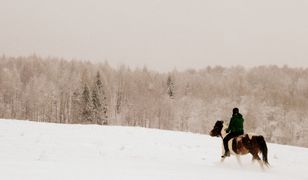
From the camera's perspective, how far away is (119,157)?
18297mm

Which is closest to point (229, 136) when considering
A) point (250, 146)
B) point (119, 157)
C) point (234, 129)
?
point (234, 129)

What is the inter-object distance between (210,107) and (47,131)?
328ft

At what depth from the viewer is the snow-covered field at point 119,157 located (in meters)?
11.1

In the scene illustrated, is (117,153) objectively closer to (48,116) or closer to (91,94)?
(91,94)

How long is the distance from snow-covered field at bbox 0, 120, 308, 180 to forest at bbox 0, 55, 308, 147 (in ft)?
182

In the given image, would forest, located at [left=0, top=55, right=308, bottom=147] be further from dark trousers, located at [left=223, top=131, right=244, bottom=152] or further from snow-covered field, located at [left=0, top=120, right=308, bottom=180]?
dark trousers, located at [left=223, top=131, right=244, bottom=152]

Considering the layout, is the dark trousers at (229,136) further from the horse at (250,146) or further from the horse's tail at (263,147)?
the horse's tail at (263,147)

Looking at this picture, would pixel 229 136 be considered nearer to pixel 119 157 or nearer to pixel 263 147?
pixel 263 147

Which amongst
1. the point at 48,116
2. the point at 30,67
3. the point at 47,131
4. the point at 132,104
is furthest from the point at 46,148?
the point at 30,67

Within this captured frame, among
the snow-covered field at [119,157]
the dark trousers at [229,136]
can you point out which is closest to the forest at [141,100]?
the snow-covered field at [119,157]

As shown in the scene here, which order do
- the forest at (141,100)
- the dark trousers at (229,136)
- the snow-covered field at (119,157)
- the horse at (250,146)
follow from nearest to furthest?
the snow-covered field at (119,157) < the horse at (250,146) < the dark trousers at (229,136) < the forest at (141,100)

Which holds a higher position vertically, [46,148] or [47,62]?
[47,62]

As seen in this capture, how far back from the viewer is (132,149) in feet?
70.5

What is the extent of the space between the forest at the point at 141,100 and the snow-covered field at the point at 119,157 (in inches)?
2187
